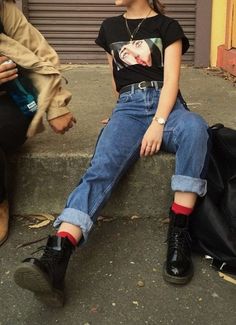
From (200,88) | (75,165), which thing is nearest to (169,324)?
(75,165)

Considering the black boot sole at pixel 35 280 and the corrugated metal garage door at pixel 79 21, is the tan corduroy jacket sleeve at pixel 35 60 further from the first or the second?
the corrugated metal garage door at pixel 79 21

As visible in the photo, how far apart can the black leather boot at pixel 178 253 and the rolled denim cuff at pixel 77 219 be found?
1.31ft

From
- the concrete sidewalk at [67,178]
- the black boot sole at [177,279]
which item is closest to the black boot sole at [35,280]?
the black boot sole at [177,279]

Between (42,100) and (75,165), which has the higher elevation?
(42,100)

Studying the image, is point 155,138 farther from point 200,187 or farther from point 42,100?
point 42,100

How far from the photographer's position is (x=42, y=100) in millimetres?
2520

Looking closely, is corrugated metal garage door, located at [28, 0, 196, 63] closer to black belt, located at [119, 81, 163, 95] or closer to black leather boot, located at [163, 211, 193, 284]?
black belt, located at [119, 81, 163, 95]

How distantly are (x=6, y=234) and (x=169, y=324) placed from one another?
3.39ft

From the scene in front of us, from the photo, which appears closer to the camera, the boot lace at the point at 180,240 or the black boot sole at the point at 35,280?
the black boot sole at the point at 35,280

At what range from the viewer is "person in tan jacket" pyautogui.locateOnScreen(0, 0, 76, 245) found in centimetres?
250

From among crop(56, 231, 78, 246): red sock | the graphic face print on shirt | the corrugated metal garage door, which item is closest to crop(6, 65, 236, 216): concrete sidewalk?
the graphic face print on shirt

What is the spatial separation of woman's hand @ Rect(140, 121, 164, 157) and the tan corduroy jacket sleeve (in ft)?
1.39

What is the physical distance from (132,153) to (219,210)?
510 mm

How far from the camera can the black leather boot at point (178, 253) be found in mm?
2314
